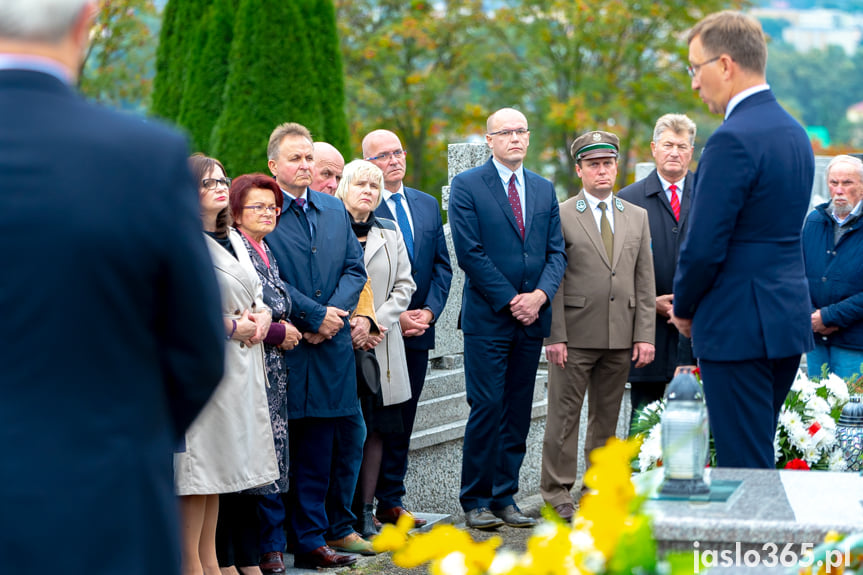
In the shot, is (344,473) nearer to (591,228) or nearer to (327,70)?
(591,228)

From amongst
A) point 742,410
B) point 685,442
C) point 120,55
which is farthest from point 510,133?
point 120,55

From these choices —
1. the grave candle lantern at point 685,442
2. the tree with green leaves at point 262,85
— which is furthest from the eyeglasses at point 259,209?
the tree with green leaves at point 262,85

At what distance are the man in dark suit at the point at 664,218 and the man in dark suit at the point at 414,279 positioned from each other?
4.48 feet

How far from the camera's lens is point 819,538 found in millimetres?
3076

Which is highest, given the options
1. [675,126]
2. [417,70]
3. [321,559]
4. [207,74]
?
[417,70]

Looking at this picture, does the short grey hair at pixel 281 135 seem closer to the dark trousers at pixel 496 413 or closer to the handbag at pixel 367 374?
the handbag at pixel 367 374

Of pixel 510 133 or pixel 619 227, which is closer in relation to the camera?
pixel 510 133

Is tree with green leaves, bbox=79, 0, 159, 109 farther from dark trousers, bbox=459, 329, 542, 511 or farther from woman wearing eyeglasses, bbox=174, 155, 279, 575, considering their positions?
woman wearing eyeglasses, bbox=174, 155, 279, 575

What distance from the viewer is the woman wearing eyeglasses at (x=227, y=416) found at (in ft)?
16.1

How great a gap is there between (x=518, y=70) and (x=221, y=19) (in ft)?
43.6

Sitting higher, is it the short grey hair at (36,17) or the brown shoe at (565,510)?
the short grey hair at (36,17)

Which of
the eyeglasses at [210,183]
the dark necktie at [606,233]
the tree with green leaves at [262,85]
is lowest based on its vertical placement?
the dark necktie at [606,233]

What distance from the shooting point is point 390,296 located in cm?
660

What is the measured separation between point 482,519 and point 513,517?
0.23 metres
